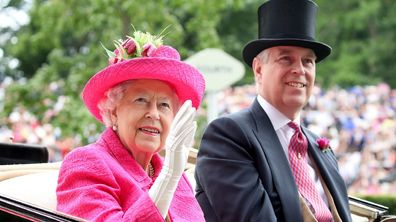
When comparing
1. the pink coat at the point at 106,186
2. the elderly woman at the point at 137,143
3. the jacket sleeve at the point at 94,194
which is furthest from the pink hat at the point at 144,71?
the jacket sleeve at the point at 94,194

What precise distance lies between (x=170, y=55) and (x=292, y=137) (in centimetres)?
90

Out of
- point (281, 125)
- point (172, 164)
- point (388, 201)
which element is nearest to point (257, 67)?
point (281, 125)

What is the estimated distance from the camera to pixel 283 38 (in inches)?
144

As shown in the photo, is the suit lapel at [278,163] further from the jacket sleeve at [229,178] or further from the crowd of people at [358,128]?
the crowd of people at [358,128]

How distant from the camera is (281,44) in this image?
3.65 meters

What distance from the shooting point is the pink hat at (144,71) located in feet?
9.36

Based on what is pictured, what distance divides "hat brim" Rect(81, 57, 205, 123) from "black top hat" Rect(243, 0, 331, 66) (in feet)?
2.37

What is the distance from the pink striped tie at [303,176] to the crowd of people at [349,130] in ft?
18.5

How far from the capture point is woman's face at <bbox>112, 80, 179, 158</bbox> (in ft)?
9.48

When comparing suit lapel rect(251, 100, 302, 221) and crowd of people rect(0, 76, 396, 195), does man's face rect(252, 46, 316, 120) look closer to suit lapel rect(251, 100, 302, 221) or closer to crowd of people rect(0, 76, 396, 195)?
suit lapel rect(251, 100, 302, 221)

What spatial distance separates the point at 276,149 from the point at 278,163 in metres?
0.07

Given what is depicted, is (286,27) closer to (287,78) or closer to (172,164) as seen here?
(287,78)

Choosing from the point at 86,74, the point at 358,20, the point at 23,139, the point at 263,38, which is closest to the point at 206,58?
the point at 86,74

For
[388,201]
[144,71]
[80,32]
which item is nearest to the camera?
[144,71]
